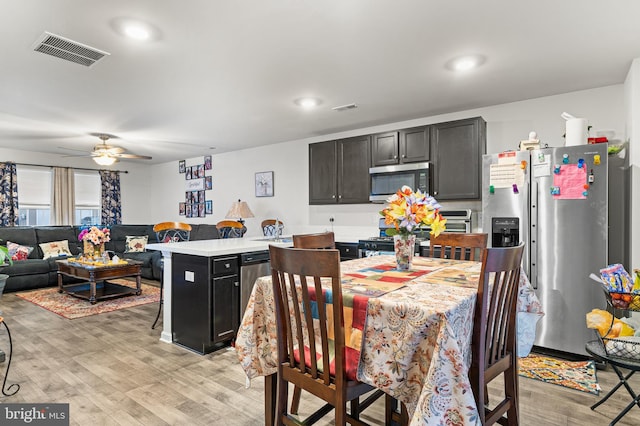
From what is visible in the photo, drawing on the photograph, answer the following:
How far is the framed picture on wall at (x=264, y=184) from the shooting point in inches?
242

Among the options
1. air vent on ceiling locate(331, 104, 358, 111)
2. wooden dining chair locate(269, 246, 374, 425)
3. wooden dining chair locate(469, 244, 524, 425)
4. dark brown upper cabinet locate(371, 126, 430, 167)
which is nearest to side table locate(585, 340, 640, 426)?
wooden dining chair locate(469, 244, 524, 425)

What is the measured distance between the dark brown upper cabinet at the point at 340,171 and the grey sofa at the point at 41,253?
2.53m

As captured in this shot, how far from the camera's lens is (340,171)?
4.84 metres

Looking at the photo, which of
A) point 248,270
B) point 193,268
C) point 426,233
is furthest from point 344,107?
point 193,268

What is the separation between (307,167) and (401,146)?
1.80 m

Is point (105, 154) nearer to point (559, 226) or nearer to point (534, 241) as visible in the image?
point (534, 241)

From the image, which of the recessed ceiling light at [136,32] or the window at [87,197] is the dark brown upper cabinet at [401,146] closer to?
the recessed ceiling light at [136,32]

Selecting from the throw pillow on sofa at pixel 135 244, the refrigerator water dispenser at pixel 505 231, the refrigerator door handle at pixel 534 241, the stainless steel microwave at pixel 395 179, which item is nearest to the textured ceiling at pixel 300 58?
the stainless steel microwave at pixel 395 179

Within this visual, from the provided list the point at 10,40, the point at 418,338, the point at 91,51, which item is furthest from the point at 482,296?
the point at 10,40

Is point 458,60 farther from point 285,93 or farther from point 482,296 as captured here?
point 482,296

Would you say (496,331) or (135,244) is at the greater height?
(496,331)

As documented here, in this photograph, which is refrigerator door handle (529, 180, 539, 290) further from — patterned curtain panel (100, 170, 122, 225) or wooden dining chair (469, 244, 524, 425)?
patterned curtain panel (100, 170, 122, 225)

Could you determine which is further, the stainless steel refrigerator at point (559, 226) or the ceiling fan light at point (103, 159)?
the ceiling fan light at point (103, 159)

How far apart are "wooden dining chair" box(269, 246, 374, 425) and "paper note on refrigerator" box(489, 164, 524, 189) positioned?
2469 millimetres
